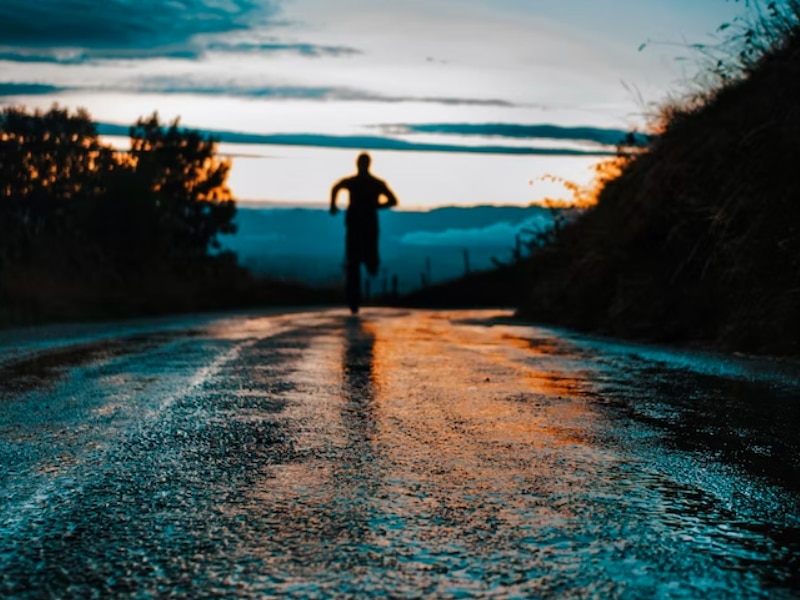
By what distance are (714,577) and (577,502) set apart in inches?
36.6

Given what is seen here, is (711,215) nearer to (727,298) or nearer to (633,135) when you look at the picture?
(727,298)

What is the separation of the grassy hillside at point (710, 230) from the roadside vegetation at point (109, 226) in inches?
318

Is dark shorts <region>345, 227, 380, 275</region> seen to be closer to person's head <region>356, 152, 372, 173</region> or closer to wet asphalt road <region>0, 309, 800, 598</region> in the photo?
person's head <region>356, 152, 372, 173</region>

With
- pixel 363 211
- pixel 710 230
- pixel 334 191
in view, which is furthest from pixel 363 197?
pixel 710 230

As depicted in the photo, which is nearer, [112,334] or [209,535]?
[209,535]

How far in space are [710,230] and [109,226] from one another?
18202 mm

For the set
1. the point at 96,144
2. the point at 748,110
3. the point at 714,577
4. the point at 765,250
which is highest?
the point at 96,144

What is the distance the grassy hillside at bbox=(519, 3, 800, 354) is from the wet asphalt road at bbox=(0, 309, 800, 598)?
6.05 ft

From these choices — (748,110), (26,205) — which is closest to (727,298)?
(748,110)

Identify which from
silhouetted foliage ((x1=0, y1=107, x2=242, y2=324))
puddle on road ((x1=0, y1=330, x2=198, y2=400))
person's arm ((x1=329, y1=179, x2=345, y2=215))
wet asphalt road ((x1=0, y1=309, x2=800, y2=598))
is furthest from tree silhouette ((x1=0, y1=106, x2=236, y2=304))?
wet asphalt road ((x1=0, y1=309, x2=800, y2=598))

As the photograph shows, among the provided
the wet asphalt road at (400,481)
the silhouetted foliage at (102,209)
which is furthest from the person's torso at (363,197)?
the wet asphalt road at (400,481)

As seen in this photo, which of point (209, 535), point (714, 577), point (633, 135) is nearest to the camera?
point (714, 577)

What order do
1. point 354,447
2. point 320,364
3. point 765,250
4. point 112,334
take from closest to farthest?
1. point 354,447
2. point 320,364
3. point 765,250
4. point 112,334

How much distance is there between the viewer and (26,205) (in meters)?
36.6
